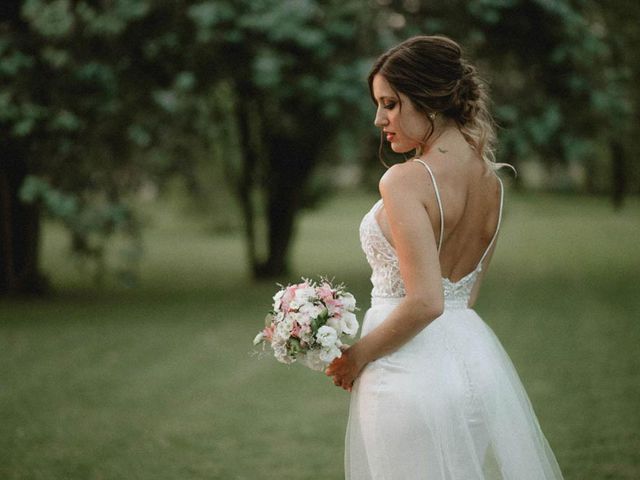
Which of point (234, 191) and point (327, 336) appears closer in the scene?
point (327, 336)

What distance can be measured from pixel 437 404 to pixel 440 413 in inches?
1.3

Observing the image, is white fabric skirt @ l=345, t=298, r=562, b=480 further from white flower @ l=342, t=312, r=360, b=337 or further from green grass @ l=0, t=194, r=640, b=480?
green grass @ l=0, t=194, r=640, b=480

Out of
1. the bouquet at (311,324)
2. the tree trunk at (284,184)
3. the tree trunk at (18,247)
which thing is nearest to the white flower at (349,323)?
the bouquet at (311,324)

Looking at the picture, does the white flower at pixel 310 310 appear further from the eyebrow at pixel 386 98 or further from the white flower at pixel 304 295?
the eyebrow at pixel 386 98

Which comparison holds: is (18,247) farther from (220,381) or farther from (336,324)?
(336,324)

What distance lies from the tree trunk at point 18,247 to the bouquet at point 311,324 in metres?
11.9

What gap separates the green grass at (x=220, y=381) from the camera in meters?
5.90

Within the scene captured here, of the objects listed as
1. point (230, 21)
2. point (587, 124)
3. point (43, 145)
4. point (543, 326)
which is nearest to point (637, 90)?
point (587, 124)

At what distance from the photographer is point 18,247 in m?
14.4

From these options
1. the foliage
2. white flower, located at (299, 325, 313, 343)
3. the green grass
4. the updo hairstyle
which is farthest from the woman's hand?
the foliage

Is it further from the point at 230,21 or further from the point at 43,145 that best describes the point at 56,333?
the point at 230,21

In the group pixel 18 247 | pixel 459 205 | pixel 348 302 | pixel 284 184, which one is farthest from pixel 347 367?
pixel 284 184

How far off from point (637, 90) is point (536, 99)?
6028mm

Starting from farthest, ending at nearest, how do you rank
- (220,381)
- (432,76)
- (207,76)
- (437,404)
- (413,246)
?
1. (207,76)
2. (220,381)
3. (437,404)
4. (432,76)
5. (413,246)
